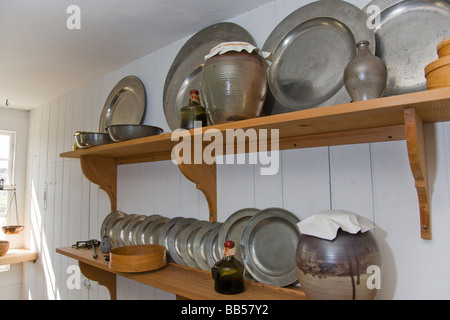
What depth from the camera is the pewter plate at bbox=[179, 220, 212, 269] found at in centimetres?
122

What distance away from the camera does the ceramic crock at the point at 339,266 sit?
0.70 metres

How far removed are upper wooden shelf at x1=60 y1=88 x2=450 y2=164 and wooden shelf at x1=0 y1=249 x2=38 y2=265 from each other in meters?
2.29

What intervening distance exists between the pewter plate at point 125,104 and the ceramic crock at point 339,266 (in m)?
1.24

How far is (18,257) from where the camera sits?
8.68ft

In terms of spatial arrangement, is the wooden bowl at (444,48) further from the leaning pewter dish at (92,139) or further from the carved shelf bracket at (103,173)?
the carved shelf bracket at (103,173)

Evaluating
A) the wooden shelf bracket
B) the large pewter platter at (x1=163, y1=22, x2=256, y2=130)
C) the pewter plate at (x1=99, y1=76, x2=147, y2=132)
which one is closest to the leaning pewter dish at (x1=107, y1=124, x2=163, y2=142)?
the large pewter platter at (x1=163, y1=22, x2=256, y2=130)

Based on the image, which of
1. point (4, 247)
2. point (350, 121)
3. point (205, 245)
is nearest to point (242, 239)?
point (205, 245)

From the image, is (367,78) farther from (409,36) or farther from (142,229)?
(142,229)

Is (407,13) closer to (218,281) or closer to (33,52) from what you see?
(218,281)

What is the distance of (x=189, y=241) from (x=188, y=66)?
0.82m

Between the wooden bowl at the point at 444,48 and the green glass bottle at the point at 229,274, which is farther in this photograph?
the green glass bottle at the point at 229,274

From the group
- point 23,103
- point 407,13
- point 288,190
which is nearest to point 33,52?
point 23,103

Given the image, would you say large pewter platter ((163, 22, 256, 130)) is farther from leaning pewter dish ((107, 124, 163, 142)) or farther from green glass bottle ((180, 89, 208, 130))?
green glass bottle ((180, 89, 208, 130))

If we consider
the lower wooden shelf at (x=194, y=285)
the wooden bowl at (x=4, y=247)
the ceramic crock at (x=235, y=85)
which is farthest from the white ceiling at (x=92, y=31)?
the wooden bowl at (x=4, y=247)
